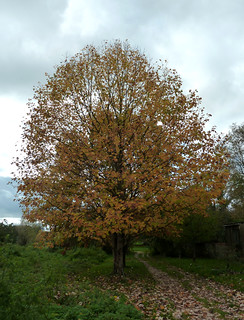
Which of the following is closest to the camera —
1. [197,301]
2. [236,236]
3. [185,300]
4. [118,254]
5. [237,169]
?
[197,301]

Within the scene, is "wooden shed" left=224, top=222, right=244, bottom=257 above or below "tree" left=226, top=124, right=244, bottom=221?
below

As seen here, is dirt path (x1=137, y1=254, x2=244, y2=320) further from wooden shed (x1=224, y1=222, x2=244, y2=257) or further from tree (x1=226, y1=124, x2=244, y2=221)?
tree (x1=226, y1=124, x2=244, y2=221)

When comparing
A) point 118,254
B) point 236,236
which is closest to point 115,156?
point 118,254

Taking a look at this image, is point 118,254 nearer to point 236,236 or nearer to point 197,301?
point 197,301

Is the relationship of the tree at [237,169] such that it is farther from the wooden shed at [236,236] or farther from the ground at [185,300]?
the ground at [185,300]

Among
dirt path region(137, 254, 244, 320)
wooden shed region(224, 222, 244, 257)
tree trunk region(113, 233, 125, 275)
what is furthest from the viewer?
wooden shed region(224, 222, 244, 257)

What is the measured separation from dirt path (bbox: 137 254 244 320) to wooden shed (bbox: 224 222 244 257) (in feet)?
44.7

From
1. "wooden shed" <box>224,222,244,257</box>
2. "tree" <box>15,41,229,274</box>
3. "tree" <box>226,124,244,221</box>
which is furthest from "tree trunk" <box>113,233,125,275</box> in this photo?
"tree" <box>226,124,244,221</box>

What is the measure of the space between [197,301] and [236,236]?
19.5m

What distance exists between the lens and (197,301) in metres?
9.14

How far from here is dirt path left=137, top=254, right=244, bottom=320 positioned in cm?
744

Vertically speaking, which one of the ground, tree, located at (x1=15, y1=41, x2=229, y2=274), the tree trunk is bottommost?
the ground

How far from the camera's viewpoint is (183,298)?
9609 mm

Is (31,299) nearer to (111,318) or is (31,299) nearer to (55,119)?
(111,318)
